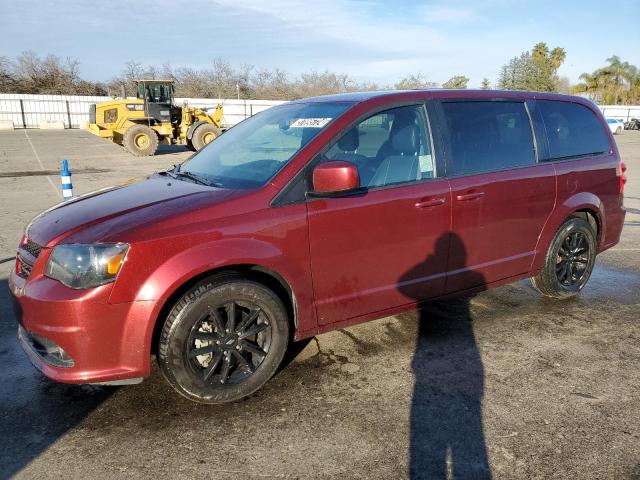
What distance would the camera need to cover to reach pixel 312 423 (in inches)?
111

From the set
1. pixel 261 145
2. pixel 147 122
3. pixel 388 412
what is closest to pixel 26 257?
pixel 261 145

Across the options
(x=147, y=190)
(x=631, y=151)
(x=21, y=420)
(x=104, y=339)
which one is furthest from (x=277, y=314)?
(x=631, y=151)

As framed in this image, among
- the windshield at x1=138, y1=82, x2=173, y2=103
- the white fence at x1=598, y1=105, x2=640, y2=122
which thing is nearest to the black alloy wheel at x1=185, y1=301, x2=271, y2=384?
the windshield at x1=138, y1=82, x2=173, y2=103

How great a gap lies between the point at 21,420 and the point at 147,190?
59.0 inches

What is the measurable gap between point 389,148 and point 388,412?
172cm

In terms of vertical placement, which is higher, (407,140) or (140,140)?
(140,140)

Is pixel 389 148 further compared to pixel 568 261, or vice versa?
pixel 568 261

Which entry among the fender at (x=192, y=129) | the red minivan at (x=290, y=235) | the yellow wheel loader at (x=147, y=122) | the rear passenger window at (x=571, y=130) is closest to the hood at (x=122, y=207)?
the red minivan at (x=290, y=235)

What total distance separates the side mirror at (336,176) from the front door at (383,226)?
131mm

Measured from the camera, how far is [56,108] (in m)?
37.2

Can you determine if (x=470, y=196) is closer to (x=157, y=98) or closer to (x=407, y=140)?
(x=407, y=140)

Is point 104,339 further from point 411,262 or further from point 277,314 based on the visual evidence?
point 411,262

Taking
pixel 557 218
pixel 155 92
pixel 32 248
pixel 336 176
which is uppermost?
pixel 155 92

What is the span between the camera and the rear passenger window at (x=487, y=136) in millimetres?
3779
